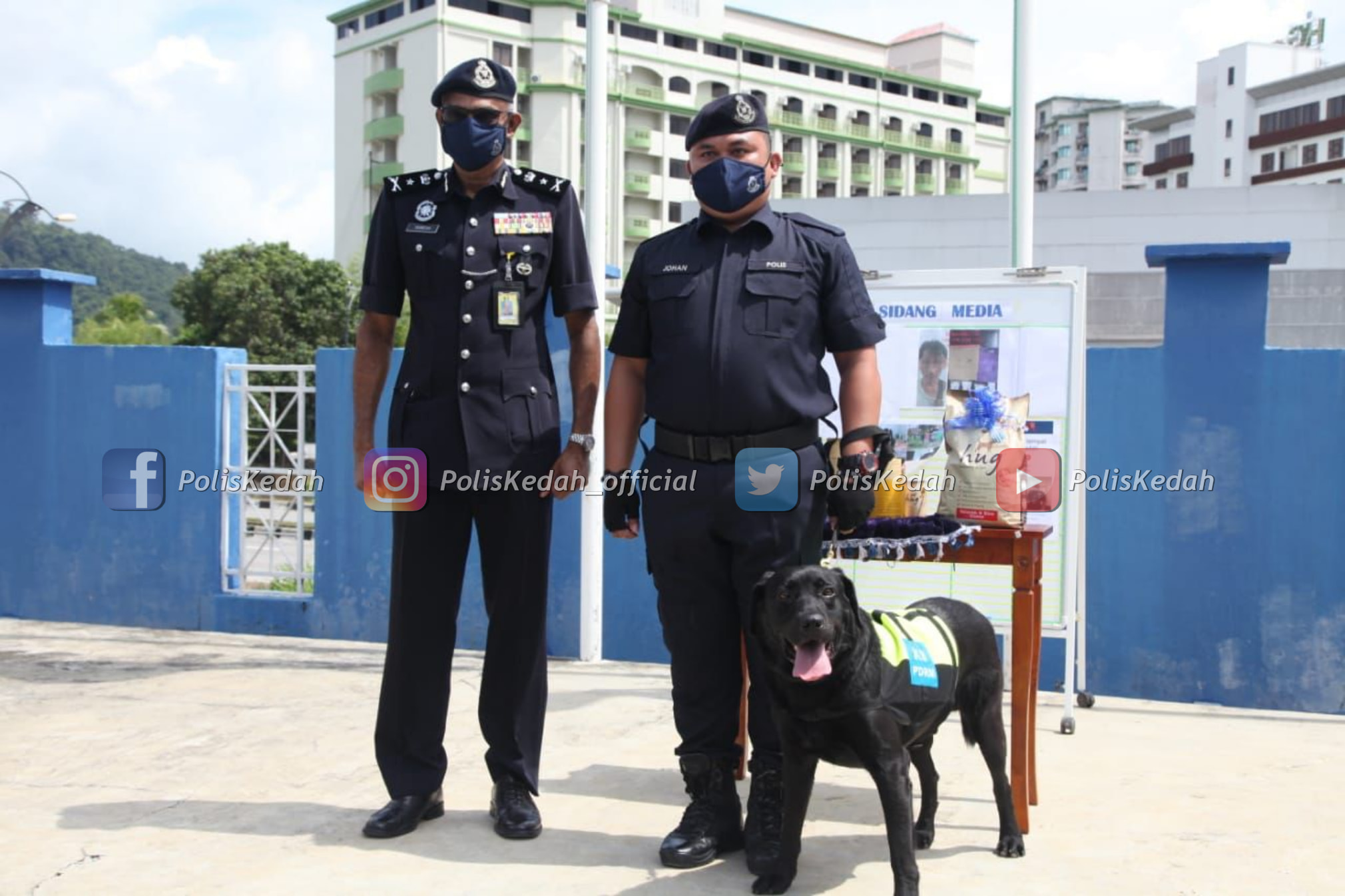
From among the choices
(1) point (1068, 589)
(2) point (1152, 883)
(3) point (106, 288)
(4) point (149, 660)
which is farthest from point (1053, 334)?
(3) point (106, 288)

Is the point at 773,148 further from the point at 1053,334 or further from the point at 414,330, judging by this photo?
the point at 1053,334

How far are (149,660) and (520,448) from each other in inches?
145

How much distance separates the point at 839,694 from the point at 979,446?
1.68 meters

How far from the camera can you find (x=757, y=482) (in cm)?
352

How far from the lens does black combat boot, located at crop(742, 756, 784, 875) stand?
3.44 meters

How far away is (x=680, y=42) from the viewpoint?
76250mm

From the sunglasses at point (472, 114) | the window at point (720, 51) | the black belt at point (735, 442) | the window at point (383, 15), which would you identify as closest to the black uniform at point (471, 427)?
the sunglasses at point (472, 114)

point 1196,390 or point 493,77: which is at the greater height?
point 493,77

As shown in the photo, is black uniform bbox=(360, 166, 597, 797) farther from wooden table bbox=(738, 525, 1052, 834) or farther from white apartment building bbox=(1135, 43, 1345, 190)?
white apartment building bbox=(1135, 43, 1345, 190)

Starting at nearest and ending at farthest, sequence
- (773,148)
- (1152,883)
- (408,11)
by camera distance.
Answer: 1. (1152,883)
2. (773,148)
3. (408,11)

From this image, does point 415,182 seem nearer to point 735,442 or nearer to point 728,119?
point 728,119

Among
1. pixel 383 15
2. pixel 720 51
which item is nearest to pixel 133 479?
pixel 383 15

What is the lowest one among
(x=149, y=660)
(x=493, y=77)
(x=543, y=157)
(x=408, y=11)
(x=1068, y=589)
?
(x=149, y=660)

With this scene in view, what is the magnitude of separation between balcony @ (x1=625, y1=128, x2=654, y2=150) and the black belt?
71822 millimetres
